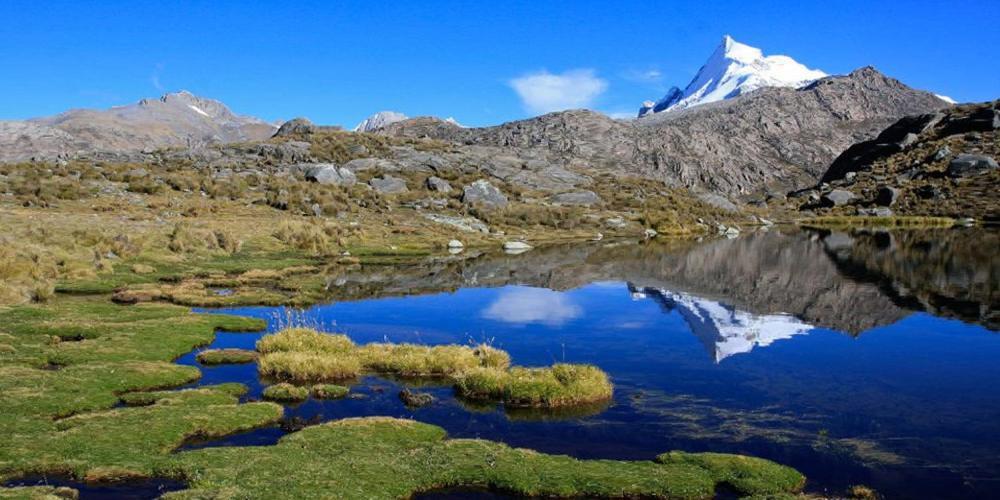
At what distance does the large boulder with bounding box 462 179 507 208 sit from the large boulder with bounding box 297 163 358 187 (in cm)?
2341

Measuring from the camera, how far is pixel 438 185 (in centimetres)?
14462

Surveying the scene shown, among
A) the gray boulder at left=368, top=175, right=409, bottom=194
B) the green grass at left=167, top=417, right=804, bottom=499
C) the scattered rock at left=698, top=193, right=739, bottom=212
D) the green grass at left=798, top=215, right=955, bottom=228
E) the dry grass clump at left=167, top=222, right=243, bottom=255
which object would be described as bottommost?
the green grass at left=167, top=417, right=804, bottom=499

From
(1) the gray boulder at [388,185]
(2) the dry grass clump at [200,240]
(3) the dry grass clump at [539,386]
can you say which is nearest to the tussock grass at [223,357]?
(3) the dry grass clump at [539,386]

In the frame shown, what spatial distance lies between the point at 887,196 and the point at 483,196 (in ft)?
407

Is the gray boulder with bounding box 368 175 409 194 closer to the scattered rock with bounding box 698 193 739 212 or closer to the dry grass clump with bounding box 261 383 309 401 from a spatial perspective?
the scattered rock with bounding box 698 193 739 212

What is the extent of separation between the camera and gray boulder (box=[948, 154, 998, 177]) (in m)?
184

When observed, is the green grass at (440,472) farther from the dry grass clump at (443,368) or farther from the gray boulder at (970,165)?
the gray boulder at (970,165)

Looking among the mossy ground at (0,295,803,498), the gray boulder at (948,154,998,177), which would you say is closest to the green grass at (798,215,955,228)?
the gray boulder at (948,154,998,177)

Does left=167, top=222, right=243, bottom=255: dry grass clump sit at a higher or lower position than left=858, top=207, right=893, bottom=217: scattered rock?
lower

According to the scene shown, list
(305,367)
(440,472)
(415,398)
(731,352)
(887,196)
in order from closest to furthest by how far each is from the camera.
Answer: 1. (440,472)
2. (415,398)
3. (305,367)
4. (731,352)
5. (887,196)

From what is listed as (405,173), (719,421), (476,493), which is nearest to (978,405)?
(719,421)

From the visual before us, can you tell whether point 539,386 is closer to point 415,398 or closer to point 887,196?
point 415,398

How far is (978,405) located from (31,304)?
52.4m

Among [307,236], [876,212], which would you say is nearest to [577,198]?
[876,212]
